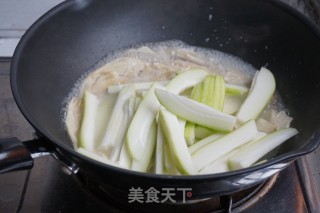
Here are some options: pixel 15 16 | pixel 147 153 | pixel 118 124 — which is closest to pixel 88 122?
pixel 118 124

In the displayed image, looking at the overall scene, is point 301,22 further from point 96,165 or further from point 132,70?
point 96,165

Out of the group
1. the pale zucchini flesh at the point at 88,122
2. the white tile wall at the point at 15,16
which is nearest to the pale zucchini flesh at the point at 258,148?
the pale zucchini flesh at the point at 88,122

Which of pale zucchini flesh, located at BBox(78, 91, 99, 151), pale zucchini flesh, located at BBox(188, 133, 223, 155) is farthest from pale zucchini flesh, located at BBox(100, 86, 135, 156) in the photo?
pale zucchini flesh, located at BBox(188, 133, 223, 155)

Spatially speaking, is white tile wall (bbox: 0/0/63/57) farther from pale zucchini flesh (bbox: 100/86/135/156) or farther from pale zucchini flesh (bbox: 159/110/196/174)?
pale zucchini flesh (bbox: 159/110/196/174)

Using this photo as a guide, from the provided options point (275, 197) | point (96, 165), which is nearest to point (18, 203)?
point (96, 165)

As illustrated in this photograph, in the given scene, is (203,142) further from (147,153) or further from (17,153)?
(17,153)

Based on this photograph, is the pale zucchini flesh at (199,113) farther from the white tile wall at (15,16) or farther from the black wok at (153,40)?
the white tile wall at (15,16)
